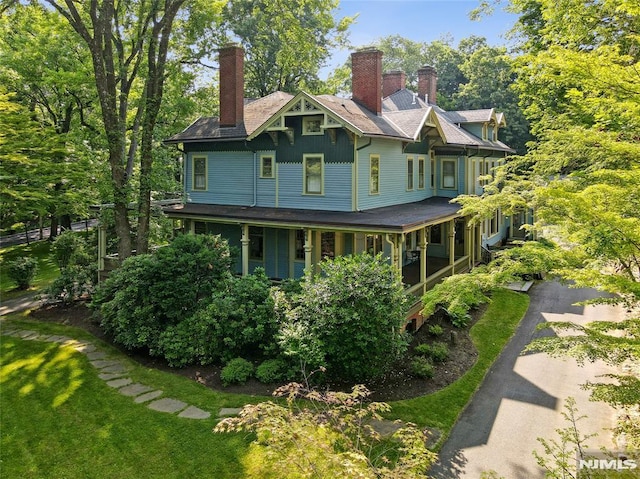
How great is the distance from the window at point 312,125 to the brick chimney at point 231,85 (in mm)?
4522

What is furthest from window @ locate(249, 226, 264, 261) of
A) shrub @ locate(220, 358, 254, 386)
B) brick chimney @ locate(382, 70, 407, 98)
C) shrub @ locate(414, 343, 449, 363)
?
brick chimney @ locate(382, 70, 407, 98)

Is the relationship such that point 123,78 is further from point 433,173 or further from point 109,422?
point 433,173

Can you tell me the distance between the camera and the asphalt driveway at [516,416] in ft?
27.7

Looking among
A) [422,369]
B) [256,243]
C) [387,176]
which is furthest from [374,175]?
[422,369]

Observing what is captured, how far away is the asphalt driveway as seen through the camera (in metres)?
8.43

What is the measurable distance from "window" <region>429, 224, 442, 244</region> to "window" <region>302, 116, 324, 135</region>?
990 centimetres

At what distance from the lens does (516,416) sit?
1010 centimetres

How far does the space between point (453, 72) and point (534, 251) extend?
5544cm

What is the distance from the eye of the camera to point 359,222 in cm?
1484

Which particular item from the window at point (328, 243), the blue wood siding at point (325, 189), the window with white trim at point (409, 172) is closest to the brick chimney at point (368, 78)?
the window with white trim at point (409, 172)

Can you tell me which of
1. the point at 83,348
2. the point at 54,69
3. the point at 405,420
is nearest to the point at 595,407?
the point at 405,420

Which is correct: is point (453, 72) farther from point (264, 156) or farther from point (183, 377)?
point (183, 377)

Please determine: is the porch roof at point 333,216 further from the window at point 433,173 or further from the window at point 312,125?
the window at point 433,173

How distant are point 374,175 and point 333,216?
10.3ft
